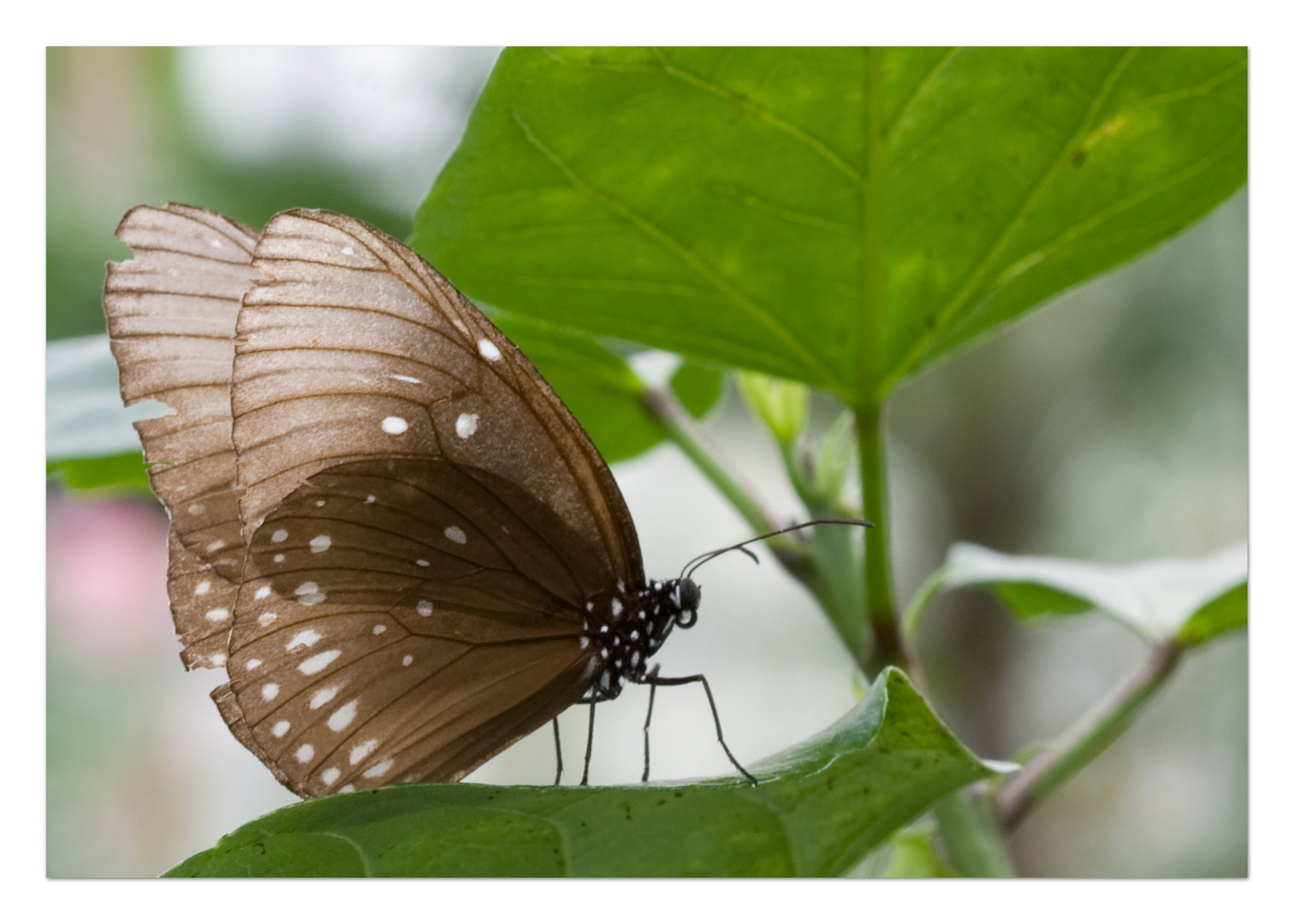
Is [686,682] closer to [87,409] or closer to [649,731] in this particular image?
[649,731]

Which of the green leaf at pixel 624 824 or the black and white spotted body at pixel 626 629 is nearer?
the green leaf at pixel 624 824

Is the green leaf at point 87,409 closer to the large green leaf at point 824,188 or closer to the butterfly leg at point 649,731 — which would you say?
the large green leaf at point 824,188

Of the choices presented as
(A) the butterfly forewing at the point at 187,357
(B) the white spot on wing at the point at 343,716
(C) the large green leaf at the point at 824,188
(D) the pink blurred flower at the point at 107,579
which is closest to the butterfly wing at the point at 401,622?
(B) the white spot on wing at the point at 343,716

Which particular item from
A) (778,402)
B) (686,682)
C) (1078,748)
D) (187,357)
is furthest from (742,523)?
(187,357)

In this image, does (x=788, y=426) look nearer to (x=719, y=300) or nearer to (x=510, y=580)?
(x=719, y=300)
